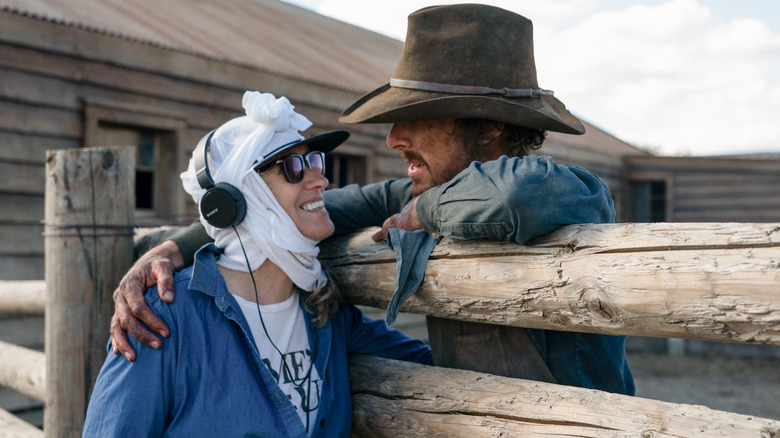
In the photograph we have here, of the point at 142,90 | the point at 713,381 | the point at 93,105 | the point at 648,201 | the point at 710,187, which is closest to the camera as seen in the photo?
the point at 93,105

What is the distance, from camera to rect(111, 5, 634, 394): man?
1.69 meters

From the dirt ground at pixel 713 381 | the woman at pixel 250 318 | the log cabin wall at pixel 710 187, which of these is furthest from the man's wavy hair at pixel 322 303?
the log cabin wall at pixel 710 187

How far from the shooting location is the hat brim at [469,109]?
85.0 inches

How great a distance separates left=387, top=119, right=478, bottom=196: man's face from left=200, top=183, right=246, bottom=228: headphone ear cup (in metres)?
0.59

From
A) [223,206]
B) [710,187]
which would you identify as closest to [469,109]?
[223,206]

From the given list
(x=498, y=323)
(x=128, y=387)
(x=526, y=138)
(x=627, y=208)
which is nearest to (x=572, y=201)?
(x=498, y=323)

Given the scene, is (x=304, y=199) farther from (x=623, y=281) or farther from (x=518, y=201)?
(x=623, y=281)

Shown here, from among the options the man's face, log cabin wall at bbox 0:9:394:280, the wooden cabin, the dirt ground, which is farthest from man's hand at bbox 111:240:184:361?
the dirt ground

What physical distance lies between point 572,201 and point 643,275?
0.98 ft

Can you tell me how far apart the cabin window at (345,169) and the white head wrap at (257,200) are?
6.40 m

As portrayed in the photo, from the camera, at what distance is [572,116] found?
2371 millimetres

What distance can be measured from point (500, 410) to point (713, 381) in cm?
1042

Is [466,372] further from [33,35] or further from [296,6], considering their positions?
[296,6]

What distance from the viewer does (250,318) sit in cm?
202
